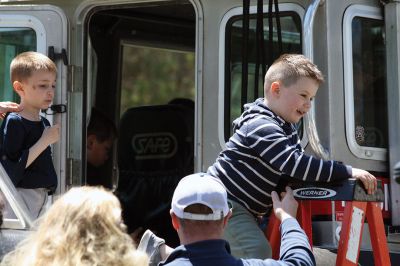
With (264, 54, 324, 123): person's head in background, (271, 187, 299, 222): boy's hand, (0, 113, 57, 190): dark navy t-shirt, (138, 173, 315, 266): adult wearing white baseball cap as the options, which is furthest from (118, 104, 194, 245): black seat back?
(138, 173, 315, 266): adult wearing white baseball cap

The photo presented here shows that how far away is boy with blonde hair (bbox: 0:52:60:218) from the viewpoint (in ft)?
16.4

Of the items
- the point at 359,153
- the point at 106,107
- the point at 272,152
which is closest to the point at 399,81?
the point at 359,153

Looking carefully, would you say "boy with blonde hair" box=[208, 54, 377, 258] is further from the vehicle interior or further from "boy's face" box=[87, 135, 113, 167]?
"boy's face" box=[87, 135, 113, 167]

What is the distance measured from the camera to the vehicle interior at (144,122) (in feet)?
21.7

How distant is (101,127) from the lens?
22.2 ft

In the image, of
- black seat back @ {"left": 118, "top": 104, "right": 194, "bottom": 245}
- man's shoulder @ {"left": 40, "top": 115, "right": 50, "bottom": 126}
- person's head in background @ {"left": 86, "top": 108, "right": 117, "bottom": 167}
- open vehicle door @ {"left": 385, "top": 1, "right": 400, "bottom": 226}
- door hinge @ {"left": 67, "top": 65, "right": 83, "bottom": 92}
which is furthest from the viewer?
person's head in background @ {"left": 86, "top": 108, "right": 117, "bottom": 167}

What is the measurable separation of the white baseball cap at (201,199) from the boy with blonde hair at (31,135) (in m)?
1.86

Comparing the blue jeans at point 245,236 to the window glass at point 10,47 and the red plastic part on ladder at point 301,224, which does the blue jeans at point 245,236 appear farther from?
the window glass at point 10,47

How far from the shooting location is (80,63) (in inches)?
228

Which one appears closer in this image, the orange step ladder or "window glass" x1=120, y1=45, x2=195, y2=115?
the orange step ladder

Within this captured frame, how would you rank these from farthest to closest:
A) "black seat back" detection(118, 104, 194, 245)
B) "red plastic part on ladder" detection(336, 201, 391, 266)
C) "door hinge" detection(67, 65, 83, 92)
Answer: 1. "black seat back" detection(118, 104, 194, 245)
2. "door hinge" detection(67, 65, 83, 92)
3. "red plastic part on ladder" detection(336, 201, 391, 266)

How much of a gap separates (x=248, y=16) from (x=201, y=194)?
7.01 feet

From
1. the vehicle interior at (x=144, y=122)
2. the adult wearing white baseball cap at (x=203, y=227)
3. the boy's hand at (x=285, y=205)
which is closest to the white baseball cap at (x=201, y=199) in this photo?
the adult wearing white baseball cap at (x=203, y=227)

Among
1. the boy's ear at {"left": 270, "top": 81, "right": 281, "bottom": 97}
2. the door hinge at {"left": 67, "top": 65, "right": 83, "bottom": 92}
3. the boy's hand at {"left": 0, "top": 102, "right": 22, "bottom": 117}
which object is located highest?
the door hinge at {"left": 67, "top": 65, "right": 83, "bottom": 92}
